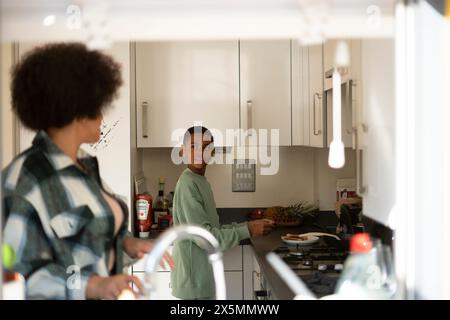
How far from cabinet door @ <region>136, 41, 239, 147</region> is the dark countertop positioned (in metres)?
0.28

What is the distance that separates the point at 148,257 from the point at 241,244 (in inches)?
9.7

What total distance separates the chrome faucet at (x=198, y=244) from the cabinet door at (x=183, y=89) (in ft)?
0.77

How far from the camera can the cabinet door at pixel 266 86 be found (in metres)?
1.61

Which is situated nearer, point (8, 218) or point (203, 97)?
point (8, 218)

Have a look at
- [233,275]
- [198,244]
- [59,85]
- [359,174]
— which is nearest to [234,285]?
[233,275]

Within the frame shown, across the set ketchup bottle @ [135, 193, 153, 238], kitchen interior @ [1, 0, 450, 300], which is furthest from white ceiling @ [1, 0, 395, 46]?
ketchup bottle @ [135, 193, 153, 238]

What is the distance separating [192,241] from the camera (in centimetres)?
159

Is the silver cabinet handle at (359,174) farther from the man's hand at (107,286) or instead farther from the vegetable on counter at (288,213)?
the man's hand at (107,286)

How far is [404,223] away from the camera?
1624mm

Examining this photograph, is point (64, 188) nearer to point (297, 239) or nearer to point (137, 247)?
point (137, 247)

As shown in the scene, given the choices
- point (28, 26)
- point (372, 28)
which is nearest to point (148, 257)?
point (28, 26)

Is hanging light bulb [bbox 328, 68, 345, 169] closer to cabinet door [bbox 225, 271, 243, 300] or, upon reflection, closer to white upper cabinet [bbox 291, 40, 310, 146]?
white upper cabinet [bbox 291, 40, 310, 146]
